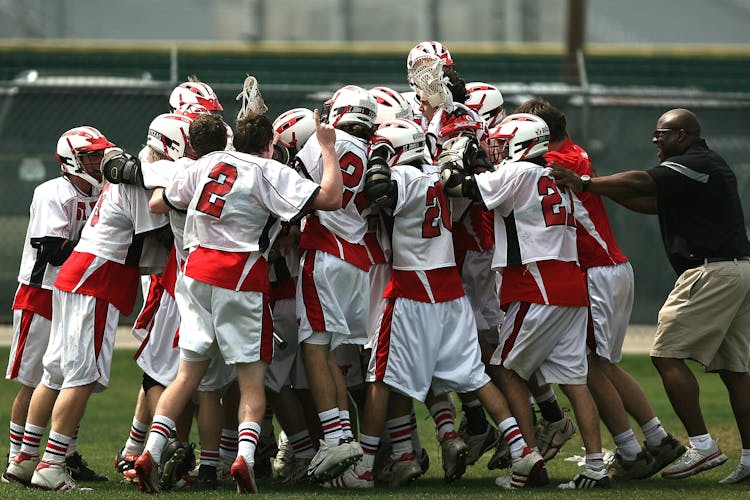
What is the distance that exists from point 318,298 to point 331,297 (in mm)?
76

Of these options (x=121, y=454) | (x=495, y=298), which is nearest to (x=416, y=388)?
(x=495, y=298)

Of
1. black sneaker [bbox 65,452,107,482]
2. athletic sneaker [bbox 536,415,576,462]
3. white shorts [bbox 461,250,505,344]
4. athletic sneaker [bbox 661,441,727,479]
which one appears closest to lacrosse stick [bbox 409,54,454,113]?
white shorts [bbox 461,250,505,344]

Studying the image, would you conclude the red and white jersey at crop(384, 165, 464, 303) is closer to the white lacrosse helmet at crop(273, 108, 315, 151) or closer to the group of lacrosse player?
the group of lacrosse player

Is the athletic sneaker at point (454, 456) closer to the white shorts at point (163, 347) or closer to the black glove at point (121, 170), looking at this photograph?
the white shorts at point (163, 347)

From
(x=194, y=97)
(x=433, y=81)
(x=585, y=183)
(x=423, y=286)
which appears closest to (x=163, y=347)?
(x=423, y=286)

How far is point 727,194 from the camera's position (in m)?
7.97

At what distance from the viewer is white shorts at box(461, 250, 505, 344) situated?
8555 millimetres

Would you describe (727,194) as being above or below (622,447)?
above

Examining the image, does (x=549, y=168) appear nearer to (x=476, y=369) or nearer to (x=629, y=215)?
(x=476, y=369)

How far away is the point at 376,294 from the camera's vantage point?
8.01m

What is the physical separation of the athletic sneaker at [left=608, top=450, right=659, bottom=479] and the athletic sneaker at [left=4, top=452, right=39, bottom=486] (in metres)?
3.52

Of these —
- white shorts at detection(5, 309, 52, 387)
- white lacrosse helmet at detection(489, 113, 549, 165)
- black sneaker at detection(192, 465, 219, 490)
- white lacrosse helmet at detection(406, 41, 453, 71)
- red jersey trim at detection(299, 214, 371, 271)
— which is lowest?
black sneaker at detection(192, 465, 219, 490)

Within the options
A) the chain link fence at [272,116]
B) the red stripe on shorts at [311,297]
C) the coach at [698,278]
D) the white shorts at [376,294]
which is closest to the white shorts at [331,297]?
the red stripe on shorts at [311,297]

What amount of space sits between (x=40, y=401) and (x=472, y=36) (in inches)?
675
